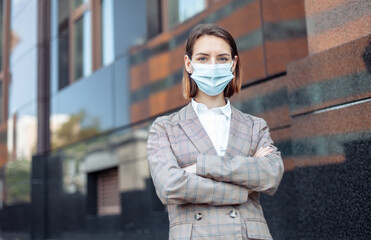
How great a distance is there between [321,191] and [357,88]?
1.01 meters

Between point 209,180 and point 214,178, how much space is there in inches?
1.2

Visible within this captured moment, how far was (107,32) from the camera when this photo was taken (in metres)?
11.2

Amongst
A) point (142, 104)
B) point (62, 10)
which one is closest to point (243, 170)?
point (142, 104)

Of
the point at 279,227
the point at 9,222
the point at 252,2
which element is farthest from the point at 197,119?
the point at 9,222

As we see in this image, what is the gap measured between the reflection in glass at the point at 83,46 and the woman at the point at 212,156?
8995 mm

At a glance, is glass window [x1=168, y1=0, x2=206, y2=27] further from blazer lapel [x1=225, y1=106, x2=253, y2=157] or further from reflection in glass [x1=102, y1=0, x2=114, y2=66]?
blazer lapel [x1=225, y1=106, x2=253, y2=157]

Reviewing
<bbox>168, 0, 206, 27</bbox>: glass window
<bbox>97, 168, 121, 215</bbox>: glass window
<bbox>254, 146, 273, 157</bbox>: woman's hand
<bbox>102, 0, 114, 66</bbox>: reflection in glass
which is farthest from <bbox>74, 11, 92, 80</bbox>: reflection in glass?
<bbox>254, 146, 273, 157</bbox>: woman's hand

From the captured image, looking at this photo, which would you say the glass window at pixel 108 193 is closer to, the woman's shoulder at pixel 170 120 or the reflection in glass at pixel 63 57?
the reflection in glass at pixel 63 57

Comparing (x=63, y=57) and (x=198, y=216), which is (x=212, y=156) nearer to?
(x=198, y=216)

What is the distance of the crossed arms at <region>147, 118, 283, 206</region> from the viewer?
2.77m

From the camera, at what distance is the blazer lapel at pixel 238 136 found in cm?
296

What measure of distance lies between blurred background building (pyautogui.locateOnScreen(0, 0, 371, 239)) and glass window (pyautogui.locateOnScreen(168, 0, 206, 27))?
0.03m

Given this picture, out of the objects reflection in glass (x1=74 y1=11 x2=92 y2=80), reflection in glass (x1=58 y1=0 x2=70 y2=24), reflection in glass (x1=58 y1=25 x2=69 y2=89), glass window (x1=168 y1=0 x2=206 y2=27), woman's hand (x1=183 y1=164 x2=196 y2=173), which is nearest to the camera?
woman's hand (x1=183 y1=164 x2=196 y2=173)

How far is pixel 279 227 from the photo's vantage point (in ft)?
20.5
